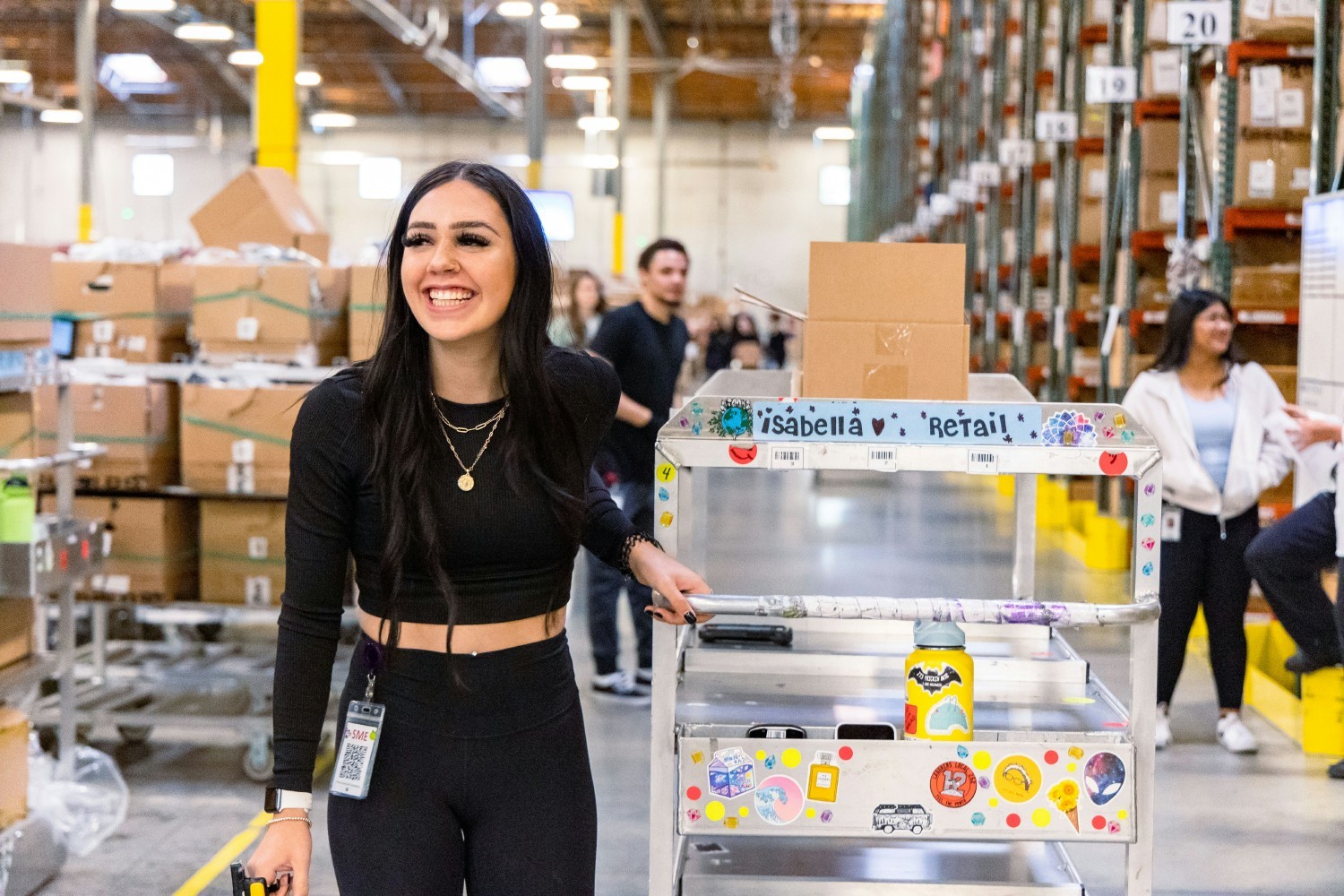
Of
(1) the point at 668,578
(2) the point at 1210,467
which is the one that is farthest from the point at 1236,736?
(1) the point at 668,578

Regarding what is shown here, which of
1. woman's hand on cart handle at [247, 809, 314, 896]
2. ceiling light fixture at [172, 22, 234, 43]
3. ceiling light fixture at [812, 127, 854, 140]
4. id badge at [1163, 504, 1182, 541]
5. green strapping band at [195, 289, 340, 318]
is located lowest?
woman's hand on cart handle at [247, 809, 314, 896]

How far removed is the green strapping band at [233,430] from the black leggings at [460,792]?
3.62m

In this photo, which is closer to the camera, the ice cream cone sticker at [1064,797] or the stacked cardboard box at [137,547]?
the ice cream cone sticker at [1064,797]

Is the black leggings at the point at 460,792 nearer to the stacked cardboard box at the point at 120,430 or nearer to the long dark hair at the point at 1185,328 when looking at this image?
the stacked cardboard box at the point at 120,430

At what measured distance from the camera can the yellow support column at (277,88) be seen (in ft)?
37.5

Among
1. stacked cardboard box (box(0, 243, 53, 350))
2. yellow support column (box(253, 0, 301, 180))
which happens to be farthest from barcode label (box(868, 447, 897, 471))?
yellow support column (box(253, 0, 301, 180))

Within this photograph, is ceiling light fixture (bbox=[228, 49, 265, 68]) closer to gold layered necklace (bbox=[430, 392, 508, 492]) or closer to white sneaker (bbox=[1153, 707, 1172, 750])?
white sneaker (bbox=[1153, 707, 1172, 750])

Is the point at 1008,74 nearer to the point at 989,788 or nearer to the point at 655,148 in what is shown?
the point at 989,788

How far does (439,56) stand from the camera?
2500 centimetres

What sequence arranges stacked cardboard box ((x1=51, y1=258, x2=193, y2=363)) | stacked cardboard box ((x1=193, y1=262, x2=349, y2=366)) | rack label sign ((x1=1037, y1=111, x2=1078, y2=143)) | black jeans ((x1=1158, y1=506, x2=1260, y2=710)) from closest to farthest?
1. black jeans ((x1=1158, y1=506, x2=1260, y2=710))
2. stacked cardboard box ((x1=193, y1=262, x2=349, y2=366))
3. stacked cardboard box ((x1=51, y1=258, x2=193, y2=363))
4. rack label sign ((x1=1037, y1=111, x2=1078, y2=143))

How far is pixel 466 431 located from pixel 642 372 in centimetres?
409

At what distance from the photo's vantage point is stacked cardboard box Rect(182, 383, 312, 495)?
18.0 feet

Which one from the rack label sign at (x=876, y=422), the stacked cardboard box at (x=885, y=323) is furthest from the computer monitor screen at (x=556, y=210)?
the rack label sign at (x=876, y=422)

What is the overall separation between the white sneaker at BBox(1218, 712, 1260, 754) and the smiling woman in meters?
4.15
